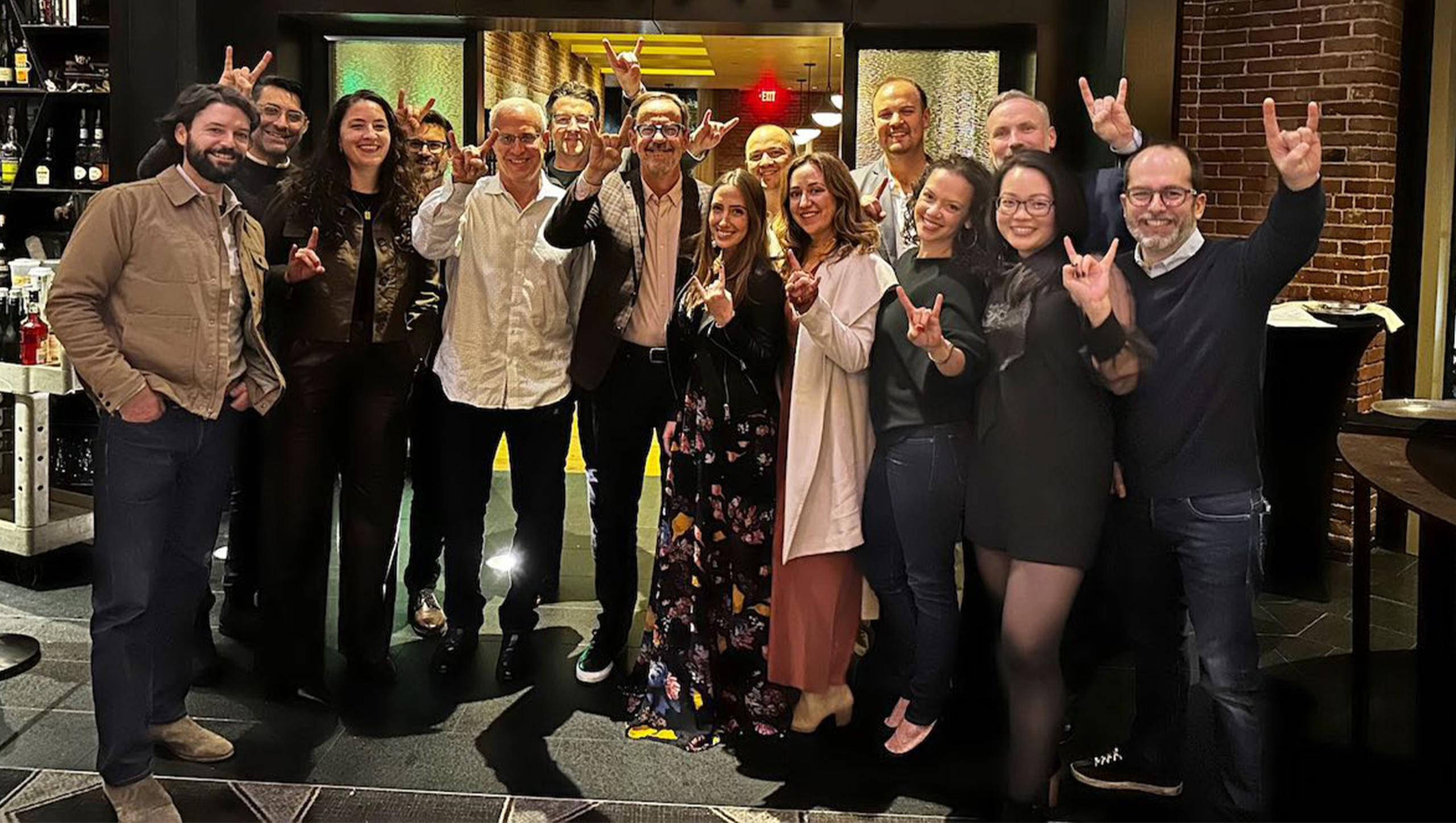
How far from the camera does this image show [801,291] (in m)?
3.09

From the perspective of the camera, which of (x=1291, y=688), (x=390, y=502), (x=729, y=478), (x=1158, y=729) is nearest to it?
(x=1158, y=729)

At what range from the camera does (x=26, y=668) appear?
3779mm

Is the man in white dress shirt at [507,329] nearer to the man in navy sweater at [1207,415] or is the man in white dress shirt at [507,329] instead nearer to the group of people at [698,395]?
the group of people at [698,395]

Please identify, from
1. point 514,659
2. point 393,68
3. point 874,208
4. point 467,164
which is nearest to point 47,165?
point 393,68

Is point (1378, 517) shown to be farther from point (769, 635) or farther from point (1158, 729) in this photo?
point (769, 635)

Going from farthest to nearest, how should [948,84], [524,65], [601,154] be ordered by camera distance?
[524,65] → [948,84] → [601,154]

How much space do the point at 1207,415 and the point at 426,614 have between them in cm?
252

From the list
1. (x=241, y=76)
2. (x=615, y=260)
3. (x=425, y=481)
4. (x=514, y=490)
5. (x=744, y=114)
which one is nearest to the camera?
(x=241, y=76)

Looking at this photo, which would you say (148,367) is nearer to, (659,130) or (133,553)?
(133,553)

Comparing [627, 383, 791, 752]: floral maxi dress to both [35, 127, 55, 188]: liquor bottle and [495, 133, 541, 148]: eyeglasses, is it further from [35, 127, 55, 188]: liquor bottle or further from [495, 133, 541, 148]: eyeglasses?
[35, 127, 55, 188]: liquor bottle

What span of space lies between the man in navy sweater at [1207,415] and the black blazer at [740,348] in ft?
2.86

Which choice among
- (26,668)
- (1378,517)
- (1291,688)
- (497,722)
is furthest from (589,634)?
(1378,517)

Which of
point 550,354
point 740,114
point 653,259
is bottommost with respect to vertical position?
point 550,354

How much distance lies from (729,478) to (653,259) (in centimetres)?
65
